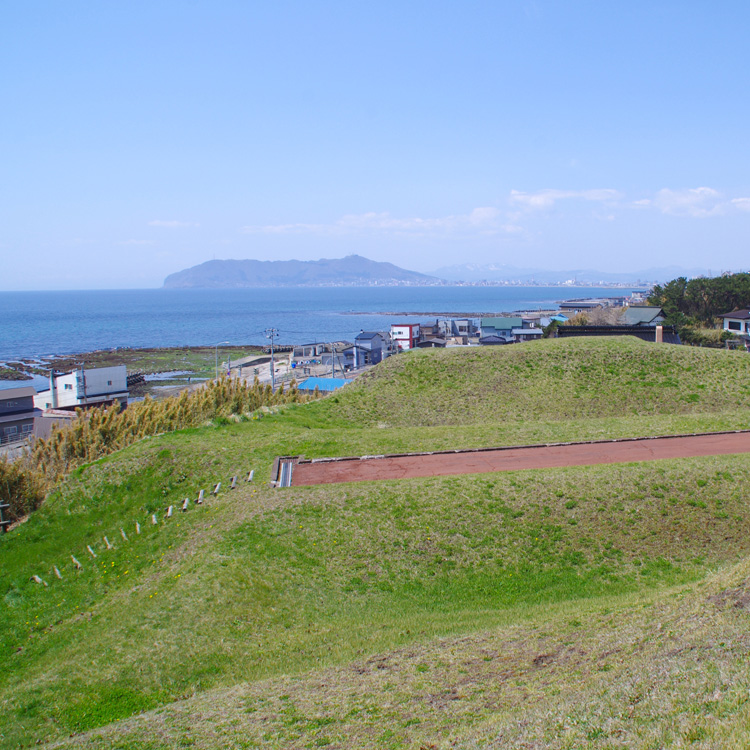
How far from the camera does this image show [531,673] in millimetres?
7480

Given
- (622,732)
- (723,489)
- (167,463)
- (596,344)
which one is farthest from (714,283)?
(622,732)

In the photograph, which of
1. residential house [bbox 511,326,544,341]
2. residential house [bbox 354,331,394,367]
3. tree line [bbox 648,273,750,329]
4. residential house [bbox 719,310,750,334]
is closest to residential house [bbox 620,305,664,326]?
residential house [bbox 719,310,750,334]

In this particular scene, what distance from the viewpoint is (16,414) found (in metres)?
39.3

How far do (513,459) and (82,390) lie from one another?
37092 millimetres

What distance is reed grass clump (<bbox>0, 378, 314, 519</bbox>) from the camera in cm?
2070

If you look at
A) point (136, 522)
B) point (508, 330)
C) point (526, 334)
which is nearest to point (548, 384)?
point (136, 522)

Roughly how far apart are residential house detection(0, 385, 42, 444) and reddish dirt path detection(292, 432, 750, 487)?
30095mm

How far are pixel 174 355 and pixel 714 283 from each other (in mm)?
74166

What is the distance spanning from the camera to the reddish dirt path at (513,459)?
51.6 ft

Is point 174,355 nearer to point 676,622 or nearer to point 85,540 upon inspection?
point 85,540

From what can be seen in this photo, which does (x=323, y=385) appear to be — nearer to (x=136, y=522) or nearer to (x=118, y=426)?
(x=118, y=426)

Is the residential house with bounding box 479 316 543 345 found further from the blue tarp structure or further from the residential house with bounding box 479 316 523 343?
the blue tarp structure

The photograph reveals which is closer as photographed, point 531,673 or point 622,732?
point 622,732

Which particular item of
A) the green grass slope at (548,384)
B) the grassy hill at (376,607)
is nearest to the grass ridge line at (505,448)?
the grassy hill at (376,607)
